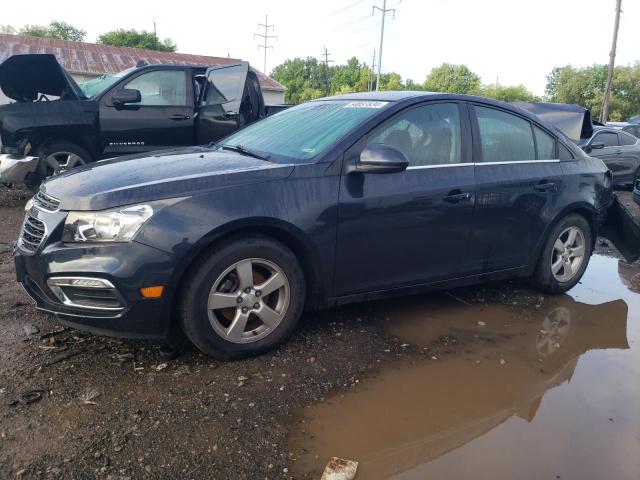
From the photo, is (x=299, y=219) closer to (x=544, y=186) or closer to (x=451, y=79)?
(x=544, y=186)

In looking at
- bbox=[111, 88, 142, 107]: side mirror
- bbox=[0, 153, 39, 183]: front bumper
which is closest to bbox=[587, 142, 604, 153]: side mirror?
bbox=[111, 88, 142, 107]: side mirror

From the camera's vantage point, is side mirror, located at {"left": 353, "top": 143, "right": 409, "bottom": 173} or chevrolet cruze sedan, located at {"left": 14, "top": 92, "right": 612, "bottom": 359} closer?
chevrolet cruze sedan, located at {"left": 14, "top": 92, "right": 612, "bottom": 359}

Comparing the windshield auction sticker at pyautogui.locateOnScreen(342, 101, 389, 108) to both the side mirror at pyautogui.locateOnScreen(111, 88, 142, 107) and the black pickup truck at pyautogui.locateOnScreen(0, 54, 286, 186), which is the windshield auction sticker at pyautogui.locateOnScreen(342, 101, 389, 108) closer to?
the black pickup truck at pyautogui.locateOnScreen(0, 54, 286, 186)

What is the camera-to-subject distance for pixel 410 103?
3.75m

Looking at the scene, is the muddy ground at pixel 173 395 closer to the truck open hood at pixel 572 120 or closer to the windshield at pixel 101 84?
the windshield at pixel 101 84

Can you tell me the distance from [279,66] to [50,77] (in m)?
90.5

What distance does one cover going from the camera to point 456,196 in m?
3.75

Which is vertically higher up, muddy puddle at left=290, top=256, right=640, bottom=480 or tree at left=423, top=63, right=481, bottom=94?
tree at left=423, top=63, right=481, bottom=94

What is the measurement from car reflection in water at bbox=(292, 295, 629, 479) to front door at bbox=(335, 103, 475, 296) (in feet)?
1.58

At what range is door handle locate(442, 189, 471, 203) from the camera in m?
3.71

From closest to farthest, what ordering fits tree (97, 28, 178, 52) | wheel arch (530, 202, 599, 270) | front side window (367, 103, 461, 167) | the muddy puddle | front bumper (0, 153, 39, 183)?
the muddy puddle, front side window (367, 103, 461, 167), wheel arch (530, 202, 599, 270), front bumper (0, 153, 39, 183), tree (97, 28, 178, 52)

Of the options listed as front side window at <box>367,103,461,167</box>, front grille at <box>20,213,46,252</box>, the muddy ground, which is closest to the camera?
the muddy ground

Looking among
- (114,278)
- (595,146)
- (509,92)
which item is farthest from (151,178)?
(509,92)

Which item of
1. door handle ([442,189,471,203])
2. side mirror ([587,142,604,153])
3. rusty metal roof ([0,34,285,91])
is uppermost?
rusty metal roof ([0,34,285,91])
